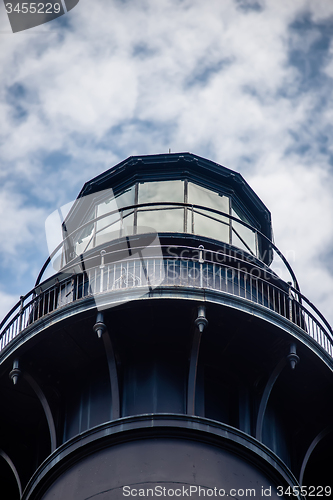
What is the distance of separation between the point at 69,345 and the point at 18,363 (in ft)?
4.19

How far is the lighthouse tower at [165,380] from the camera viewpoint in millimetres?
18094

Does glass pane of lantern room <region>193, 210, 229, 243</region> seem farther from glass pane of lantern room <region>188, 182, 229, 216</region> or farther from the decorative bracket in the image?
the decorative bracket

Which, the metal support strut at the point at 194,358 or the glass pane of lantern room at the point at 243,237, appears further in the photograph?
the glass pane of lantern room at the point at 243,237

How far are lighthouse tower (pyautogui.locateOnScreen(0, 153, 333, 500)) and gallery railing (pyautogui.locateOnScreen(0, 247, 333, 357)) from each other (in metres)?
0.04

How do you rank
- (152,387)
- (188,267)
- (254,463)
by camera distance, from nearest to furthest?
(254,463) → (152,387) → (188,267)

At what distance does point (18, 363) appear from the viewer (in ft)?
65.1

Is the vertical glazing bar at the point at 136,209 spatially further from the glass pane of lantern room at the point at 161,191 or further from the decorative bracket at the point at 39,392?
the decorative bracket at the point at 39,392

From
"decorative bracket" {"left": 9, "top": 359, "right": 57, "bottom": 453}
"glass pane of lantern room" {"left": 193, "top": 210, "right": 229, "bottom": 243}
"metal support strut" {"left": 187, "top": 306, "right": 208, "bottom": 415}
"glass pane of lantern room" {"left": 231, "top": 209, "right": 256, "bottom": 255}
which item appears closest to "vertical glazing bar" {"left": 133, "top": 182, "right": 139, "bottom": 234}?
"glass pane of lantern room" {"left": 193, "top": 210, "right": 229, "bottom": 243}

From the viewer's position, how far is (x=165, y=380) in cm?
1977

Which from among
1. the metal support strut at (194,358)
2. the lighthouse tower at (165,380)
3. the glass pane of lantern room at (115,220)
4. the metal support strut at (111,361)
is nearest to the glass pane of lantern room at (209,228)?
the lighthouse tower at (165,380)

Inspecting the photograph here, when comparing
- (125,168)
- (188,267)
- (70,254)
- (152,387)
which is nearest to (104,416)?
(152,387)

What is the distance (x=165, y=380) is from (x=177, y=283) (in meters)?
2.42

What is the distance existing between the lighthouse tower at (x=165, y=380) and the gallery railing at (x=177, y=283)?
4cm

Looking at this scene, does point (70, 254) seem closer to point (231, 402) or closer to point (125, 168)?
point (125, 168)
